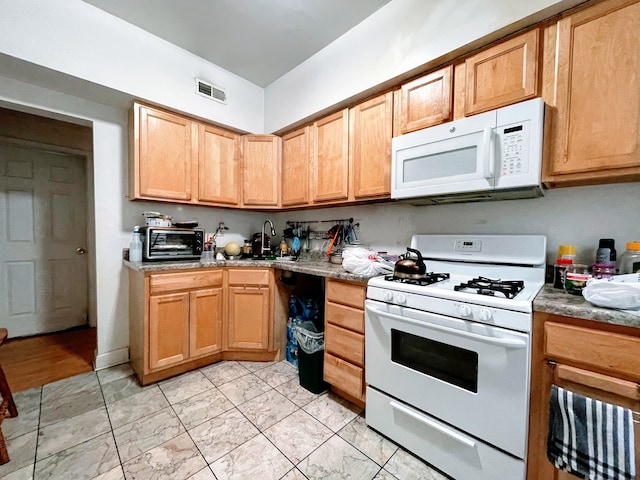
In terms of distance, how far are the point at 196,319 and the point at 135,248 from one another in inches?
32.4

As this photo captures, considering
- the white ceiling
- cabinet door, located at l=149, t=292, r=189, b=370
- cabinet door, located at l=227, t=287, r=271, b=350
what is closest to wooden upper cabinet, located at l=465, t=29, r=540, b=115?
the white ceiling

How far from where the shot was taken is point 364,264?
1691 mm

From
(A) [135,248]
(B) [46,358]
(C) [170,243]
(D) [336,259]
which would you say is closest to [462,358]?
(D) [336,259]

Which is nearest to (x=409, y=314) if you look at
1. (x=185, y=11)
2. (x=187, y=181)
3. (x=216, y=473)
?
(x=216, y=473)

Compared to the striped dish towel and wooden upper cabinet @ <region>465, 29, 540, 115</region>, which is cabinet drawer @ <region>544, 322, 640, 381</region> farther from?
wooden upper cabinet @ <region>465, 29, 540, 115</region>

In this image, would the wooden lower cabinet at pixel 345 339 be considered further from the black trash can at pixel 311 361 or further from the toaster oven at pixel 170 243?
the toaster oven at pixel 170 243

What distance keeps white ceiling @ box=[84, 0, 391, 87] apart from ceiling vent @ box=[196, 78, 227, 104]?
229mm

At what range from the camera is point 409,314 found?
1347 millimetres

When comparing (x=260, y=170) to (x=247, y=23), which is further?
(x=260, y=170)

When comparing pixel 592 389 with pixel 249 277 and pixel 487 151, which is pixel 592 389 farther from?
pixel 249 277

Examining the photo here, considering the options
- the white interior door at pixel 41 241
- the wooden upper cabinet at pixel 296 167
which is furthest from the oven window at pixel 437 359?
the white interior door at pixel 41 241

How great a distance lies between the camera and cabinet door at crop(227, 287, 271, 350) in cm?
238

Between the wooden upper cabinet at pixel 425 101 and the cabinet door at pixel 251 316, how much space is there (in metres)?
1.76

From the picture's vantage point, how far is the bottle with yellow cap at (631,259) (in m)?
1.18
